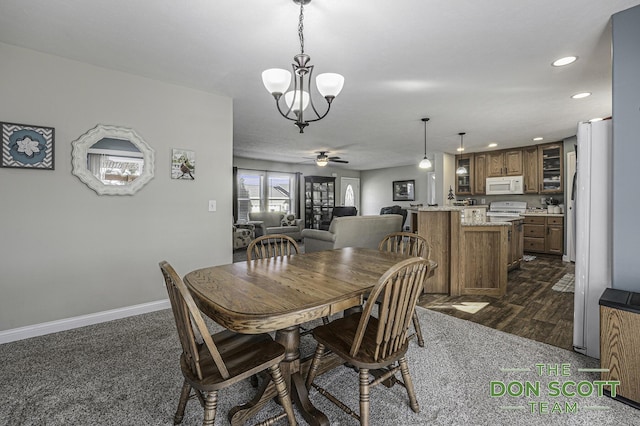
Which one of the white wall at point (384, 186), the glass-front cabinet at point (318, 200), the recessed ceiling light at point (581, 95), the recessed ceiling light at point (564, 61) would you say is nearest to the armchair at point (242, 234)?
the glass-front cabinet at point (318, 200)

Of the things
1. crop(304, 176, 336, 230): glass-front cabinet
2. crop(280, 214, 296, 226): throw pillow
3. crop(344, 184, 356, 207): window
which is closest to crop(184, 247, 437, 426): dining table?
crop(280, 214, 296, 226): throw pillow

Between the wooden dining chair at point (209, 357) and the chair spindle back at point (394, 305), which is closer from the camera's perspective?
the wooden dining chair at point (209, 357)

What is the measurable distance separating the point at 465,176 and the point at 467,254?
422cm

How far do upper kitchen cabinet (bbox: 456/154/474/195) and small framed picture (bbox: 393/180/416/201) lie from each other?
2.05m

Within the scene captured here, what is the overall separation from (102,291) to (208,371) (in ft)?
7.31

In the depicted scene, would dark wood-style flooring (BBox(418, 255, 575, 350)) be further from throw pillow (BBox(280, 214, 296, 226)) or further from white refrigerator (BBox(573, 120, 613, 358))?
throw pillow (BBox(280, 214, 296, 226))

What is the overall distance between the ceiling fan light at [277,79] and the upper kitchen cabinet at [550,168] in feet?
21.2

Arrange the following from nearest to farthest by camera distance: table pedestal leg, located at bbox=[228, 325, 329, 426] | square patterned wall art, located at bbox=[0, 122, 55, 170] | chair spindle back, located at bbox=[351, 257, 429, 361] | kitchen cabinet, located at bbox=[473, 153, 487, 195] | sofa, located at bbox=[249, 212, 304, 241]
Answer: chair spindle back, located at bbox=[351, 257, 429, 361], table pedestal leg, located at bbox=[228, 325, 329, 426], square patterned wall art, located at bbox=[0, 122, 55, 170], kitchen cabinet, located at bbox=[473, 153, 487, 195], sofa, located at bbox=[249, 212, 304, 241]

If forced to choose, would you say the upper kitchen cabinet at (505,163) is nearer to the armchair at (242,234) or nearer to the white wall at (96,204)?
the armchair at (242,234)

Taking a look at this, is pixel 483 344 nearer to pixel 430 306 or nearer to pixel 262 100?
pixel 430 306

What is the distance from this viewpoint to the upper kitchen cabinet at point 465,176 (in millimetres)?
7188

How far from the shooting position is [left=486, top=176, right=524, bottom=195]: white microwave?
650cm

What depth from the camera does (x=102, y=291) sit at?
2.82 metres

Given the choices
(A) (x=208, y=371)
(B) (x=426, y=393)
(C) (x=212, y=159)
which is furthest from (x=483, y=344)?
(C) (x=212, y=159)
